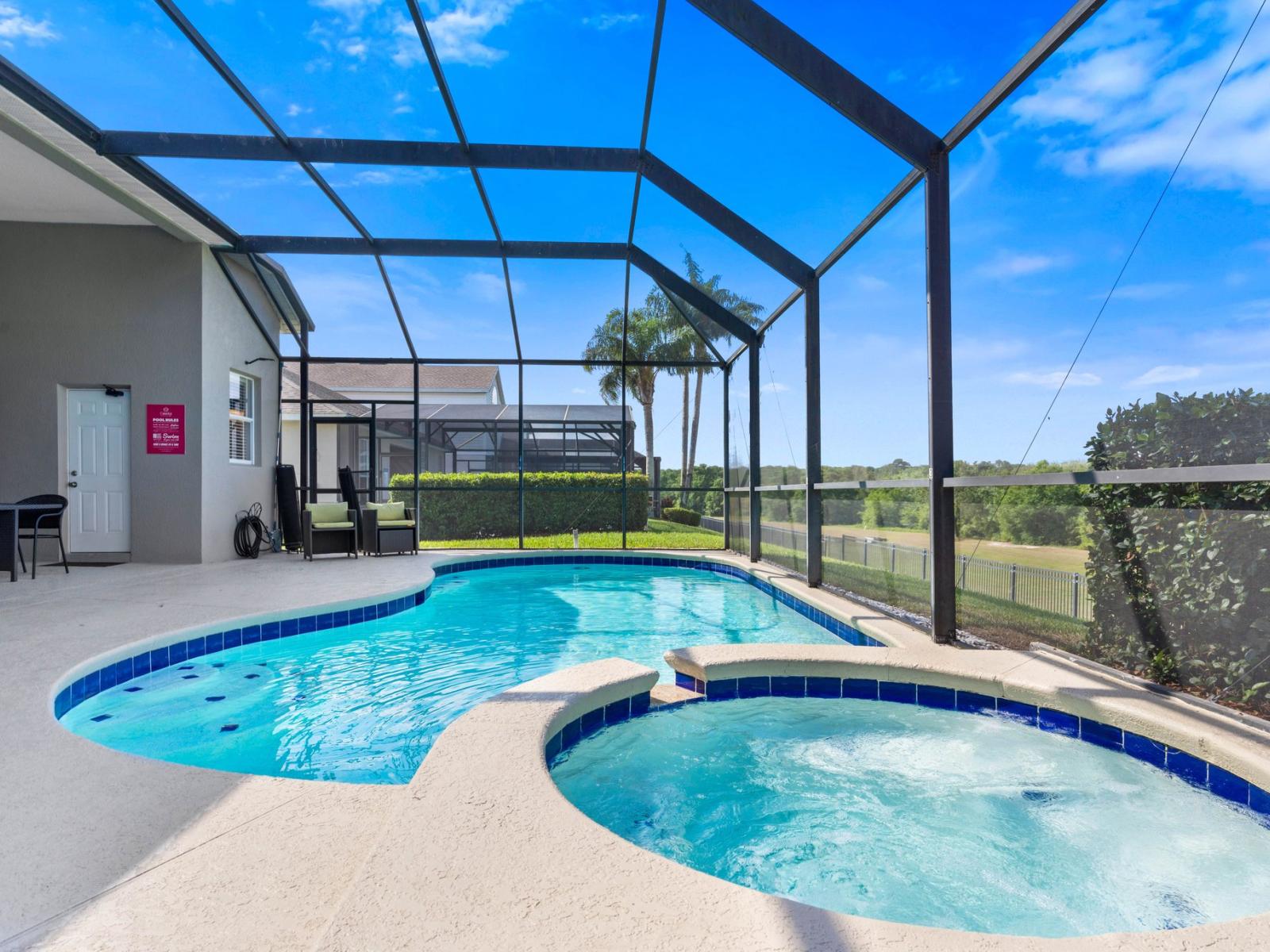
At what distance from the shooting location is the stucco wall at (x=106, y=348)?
7242 millimetres

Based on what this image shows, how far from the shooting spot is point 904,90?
13.2ft

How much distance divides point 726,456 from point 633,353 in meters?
4.67

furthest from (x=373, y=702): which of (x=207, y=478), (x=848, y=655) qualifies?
(x=207, y=478)

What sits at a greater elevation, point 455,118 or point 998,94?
point 455,118

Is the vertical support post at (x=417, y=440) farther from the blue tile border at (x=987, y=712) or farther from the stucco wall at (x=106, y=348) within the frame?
the blue tile border at (x=987, y=712)

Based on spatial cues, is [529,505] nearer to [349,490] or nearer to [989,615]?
[349,490]

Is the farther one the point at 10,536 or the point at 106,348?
the point at 106,348

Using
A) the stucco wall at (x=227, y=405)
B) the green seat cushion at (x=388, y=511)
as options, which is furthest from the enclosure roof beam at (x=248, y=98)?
the green seat cushion at (x=388, y=511)

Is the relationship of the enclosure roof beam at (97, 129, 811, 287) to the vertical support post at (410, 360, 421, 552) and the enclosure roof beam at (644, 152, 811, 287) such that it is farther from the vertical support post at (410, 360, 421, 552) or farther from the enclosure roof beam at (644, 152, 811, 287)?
the vertical support post at (410, 360, 421, 552)

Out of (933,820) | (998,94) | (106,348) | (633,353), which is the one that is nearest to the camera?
(933,820)

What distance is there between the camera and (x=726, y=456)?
1014 centimetres

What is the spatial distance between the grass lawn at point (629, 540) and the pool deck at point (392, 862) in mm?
7572

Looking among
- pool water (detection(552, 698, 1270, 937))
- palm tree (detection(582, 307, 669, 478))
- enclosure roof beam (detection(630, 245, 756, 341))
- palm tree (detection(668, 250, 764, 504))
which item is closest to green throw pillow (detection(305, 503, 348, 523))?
palm tree (detection(582, 307, 669, 478))

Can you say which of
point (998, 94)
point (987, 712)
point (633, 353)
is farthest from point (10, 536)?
point (633, 353)
